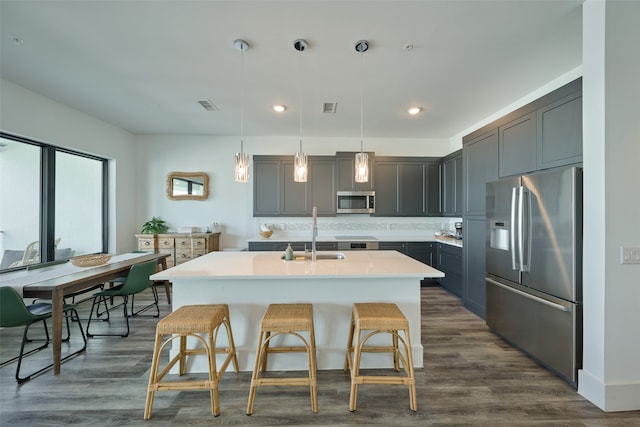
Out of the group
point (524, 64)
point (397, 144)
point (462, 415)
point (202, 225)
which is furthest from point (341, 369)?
point (397, 144)

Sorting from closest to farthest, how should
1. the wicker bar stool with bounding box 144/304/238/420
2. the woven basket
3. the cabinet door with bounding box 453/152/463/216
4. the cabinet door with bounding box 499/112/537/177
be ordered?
the wicker bar stool with bounding box 144/304/238/420
the cabinet door with bounding box 499/112/537/177
the woven basket
the cabinet door with bounding box 453/152/463/216

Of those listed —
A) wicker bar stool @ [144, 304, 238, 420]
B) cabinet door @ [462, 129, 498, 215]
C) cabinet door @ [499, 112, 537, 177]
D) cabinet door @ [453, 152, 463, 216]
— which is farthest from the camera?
cabinet door @ [453, 152, 463, 216]

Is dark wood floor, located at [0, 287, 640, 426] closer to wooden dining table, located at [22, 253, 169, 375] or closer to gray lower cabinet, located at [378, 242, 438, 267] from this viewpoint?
wooden dining table, located at [22, 253, 169, 375]

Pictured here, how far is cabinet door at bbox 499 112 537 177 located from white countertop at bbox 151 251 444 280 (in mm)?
1464

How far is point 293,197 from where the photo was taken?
15.8 ft

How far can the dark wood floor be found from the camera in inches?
66.2

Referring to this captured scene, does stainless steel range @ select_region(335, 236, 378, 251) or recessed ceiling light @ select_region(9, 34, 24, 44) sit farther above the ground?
recessed ceiling light @ select_region(9, 34, 24, 44)

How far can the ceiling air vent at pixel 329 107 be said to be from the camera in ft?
11.6

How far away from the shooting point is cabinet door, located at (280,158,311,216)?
15.8 feet

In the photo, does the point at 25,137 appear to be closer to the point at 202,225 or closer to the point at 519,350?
the point at 202,225

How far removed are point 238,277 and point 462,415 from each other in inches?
68.9

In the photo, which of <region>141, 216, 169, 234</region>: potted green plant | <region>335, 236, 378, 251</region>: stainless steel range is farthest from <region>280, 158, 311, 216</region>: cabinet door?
<region>141, 216, 169, 234</region>: potted green plant

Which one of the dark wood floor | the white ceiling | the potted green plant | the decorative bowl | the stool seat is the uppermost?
the white ceiling

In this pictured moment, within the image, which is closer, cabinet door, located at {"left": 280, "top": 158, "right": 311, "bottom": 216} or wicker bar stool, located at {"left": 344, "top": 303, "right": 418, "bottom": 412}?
wicker bar stool, located at {"left": 344, "top": 303, "right": 418, "bottom": 412}
